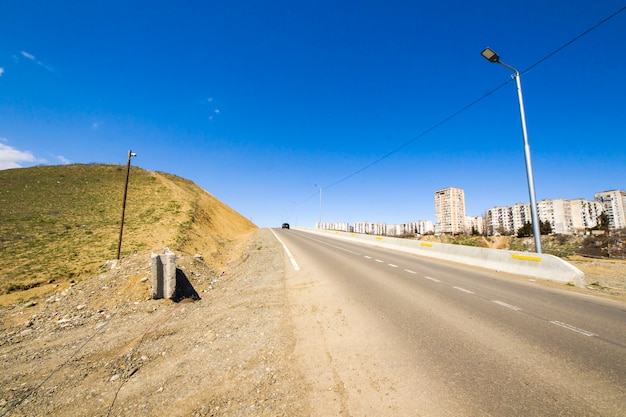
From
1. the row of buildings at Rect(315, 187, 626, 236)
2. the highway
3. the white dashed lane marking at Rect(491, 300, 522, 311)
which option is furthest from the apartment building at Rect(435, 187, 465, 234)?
the highway

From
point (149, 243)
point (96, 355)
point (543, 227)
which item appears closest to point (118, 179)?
point (149, 243)

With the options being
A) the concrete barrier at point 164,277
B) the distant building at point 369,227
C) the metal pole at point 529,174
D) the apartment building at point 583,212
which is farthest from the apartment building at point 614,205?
the concrete barrier at point 164,277

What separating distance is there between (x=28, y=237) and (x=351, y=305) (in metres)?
21.6

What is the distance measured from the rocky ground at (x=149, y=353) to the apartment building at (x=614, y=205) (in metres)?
129

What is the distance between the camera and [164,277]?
7215 mm

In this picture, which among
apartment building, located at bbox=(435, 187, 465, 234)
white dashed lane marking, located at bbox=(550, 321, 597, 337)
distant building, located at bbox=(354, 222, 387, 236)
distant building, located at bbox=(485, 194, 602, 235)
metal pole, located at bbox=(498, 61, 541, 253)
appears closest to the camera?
white dashed lane marking, located at bbox=(550, 321, 597, 337)

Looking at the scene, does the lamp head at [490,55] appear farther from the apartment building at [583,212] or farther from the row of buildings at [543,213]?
the apartment building at [583,212]

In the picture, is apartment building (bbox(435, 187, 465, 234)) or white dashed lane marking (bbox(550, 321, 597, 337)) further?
apartment building (bbox(435, 187, 465, 234))

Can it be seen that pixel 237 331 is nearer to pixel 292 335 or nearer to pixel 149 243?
pixel 292 335

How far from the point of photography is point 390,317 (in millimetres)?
5168

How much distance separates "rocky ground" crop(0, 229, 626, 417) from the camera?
2.76m

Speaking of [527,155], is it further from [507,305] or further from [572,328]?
[572,328]

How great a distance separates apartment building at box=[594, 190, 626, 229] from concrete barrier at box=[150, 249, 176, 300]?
5240 inches

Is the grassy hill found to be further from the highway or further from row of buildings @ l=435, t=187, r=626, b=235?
row of buildings @ l=435, t=187, r=626, b=235
